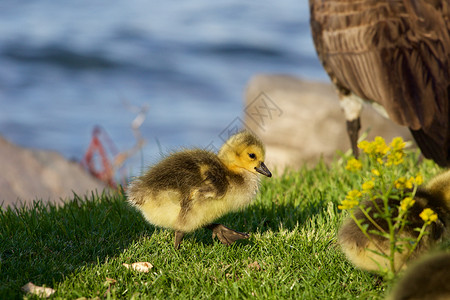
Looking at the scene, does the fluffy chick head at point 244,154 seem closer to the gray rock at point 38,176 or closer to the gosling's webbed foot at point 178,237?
the gosling's webbed foot at point 178,237

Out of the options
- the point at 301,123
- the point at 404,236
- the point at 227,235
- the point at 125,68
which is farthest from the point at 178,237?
the point at 125,68

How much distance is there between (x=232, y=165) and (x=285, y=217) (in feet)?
2.74

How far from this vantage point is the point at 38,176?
7566 millimetres

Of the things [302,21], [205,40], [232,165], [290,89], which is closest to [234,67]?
[205,40]

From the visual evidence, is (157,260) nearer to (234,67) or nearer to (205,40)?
(234,67)

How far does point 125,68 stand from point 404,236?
1860 centimetres

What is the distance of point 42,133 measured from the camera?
16641 mm

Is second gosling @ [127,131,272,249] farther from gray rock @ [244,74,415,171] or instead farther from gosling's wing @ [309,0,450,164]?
gray rock @ [244,74,415,171]

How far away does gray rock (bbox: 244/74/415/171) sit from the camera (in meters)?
8.84

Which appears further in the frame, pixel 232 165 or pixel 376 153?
pixel 232 165

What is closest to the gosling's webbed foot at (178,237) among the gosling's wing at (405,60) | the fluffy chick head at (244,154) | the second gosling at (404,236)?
the fluffy chick head at (244,154)

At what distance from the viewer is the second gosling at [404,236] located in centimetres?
378

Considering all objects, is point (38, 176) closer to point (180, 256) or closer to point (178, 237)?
point (178, 237)

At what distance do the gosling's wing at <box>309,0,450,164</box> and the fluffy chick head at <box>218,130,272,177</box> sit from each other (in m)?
1.84
